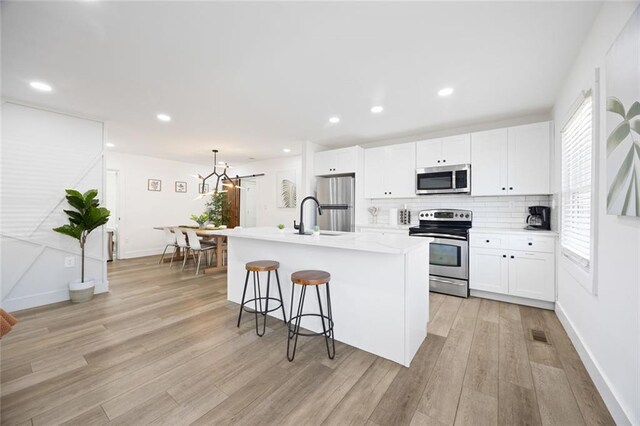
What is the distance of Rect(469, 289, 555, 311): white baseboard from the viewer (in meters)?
3.06

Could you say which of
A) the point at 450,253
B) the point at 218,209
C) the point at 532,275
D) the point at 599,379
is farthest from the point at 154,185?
the point at 599,379

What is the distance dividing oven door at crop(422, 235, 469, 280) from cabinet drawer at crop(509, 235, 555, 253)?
0.50m

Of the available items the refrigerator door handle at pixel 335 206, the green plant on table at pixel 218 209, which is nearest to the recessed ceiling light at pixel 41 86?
the refrigerator door handle at pixel 335 206

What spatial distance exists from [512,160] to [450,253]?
143cm

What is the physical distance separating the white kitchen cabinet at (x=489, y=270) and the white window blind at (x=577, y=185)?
0.71m

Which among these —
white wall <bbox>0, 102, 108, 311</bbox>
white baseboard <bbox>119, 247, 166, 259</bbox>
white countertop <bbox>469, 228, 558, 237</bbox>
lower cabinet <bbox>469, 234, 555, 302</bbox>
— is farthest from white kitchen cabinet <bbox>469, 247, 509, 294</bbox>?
white baseboard <bbox>119, 247, 166, 259</bbox>

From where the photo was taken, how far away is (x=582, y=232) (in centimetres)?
210

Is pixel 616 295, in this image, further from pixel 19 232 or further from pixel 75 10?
pixel 19 232

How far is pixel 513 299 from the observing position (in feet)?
10.7

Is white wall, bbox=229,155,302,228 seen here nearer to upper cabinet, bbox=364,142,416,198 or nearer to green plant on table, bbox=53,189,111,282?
upper cabinet, bbox=364,142,416,198

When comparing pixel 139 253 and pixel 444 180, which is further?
pixel 139 253

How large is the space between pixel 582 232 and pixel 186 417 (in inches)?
120

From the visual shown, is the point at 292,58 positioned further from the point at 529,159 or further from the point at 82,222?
the point at 82,222

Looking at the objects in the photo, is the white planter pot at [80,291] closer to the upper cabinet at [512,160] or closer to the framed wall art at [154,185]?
the framed wall art at [154,185]
